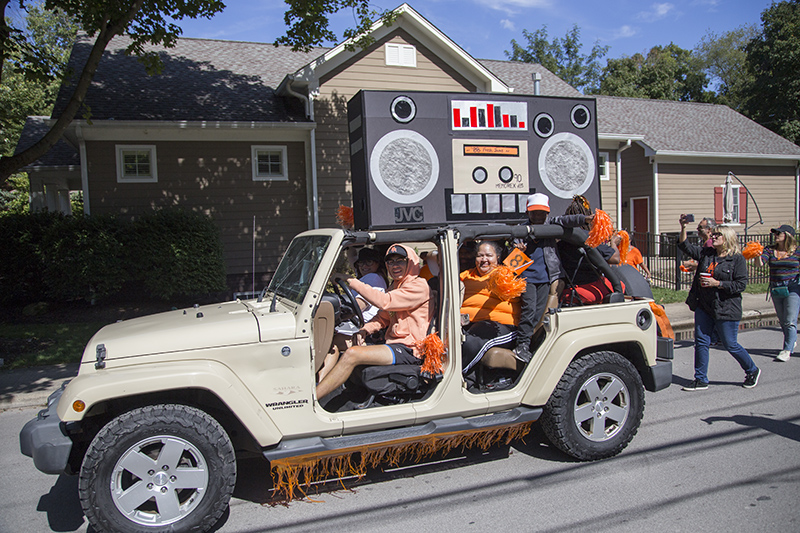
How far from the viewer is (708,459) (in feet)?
13.9

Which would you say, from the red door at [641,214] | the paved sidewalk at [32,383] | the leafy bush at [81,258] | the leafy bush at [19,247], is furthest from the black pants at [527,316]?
the red door at [641,214]

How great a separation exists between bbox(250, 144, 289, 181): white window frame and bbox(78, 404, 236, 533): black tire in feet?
37.7

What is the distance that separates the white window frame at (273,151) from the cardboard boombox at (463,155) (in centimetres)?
958

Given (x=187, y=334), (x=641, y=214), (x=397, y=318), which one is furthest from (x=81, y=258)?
(x=641, y=214)

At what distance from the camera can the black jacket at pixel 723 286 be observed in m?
5.88

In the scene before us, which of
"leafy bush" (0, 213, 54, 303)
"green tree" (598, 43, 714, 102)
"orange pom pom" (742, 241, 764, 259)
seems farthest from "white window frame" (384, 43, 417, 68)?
"green tree" (598, 43, 714, 102)

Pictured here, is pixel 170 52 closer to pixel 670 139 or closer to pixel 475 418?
pixel 475 418

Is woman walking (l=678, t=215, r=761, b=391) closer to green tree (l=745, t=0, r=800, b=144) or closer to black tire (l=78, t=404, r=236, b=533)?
black tire (l=78, t=404, r=236, b=533)

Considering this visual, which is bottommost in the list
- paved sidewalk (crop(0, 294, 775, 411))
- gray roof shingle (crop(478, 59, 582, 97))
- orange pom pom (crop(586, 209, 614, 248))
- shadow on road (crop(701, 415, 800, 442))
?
shadow on road (crop(701, 415, 800, 442))

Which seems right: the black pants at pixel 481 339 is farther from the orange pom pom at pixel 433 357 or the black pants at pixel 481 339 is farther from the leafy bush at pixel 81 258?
the leafy bush at pixel 81 258

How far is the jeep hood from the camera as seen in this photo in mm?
3238

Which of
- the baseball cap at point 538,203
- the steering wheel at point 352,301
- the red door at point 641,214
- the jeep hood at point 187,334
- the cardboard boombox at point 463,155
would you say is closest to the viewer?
the jeep hood at point 187,334

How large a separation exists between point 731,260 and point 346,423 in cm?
484

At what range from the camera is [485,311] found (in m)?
4.41
